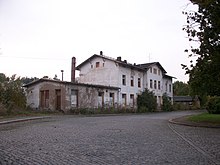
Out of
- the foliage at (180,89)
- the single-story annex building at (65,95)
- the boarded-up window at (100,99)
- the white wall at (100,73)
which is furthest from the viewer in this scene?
the foliage at (180,89)

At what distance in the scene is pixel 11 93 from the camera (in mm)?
30594

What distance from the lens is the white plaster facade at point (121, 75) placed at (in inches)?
1804

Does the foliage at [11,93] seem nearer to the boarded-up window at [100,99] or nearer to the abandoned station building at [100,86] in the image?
the abandoned station building at [100,86]

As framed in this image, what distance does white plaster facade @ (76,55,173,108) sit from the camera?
4581cm

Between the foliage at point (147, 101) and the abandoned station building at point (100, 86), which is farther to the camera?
the foliage at point (147, 101)

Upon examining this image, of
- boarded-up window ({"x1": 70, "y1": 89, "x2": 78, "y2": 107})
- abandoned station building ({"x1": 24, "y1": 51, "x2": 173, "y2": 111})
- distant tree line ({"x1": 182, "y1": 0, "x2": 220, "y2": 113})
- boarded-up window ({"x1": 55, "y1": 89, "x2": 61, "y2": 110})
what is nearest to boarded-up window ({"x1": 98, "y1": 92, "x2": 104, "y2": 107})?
abandoned station building ({"x1": 24, "y1": 51, "x2": 173, "y2": 111})

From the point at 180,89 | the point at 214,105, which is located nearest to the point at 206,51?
the point at 214,105

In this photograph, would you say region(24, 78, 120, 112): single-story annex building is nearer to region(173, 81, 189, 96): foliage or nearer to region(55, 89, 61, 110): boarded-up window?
region(55, 89, 61, 110): boarded-up window

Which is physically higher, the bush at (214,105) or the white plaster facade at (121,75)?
the white plaster facade at (121,75)

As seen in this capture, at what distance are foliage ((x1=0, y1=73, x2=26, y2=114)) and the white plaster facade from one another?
53.4ft

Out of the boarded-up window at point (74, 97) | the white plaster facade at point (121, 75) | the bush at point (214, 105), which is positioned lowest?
the bush at point (214, 105)

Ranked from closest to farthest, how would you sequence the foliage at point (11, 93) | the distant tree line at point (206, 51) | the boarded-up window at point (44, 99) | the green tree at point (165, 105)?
the distant tree line at point (206, 51), the foliage at point (11, 93), the boarded-up window at point (44, 99), the green tree at point (165, 105)

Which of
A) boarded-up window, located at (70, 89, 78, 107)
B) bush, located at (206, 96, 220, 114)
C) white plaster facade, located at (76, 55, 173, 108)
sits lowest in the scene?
bush, located at (206, 96, 220, 114)

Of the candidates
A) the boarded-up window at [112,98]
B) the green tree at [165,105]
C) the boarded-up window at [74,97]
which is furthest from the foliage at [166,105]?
the boarded-up window at [74,97]
